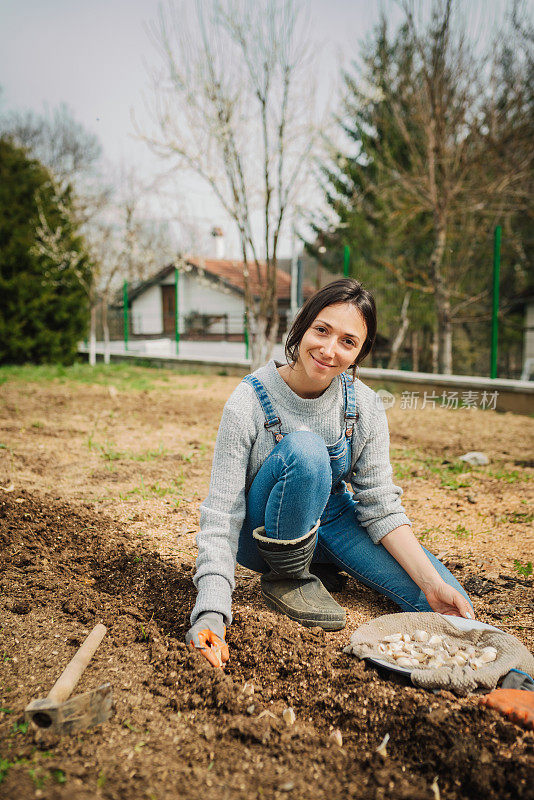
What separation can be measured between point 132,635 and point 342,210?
1437 cm

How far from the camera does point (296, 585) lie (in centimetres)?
192

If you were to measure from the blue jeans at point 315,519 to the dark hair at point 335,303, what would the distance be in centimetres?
Result: 35

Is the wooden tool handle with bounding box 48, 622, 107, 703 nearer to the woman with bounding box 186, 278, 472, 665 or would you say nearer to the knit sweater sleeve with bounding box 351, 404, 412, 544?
the woman with bounding box 186, 278, 472, 665

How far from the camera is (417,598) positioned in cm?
193

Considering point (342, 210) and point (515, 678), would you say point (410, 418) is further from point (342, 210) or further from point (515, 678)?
point (342, 210)

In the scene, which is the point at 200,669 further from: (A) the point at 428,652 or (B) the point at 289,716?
(A) the point at 428,652

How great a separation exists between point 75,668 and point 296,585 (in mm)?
735

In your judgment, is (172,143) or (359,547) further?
(172,143)

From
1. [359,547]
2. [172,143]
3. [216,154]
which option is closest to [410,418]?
[216,154]

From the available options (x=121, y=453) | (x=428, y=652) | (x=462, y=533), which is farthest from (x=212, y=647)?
(x=121, y=453)

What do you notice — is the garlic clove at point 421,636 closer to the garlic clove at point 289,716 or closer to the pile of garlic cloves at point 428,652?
the pile of garlic cloves at point 428,652

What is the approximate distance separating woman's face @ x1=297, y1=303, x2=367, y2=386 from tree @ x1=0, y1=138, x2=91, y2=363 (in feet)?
34.5

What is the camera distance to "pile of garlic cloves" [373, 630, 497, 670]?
1.62 meters

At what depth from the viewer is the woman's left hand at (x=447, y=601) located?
180 cm
